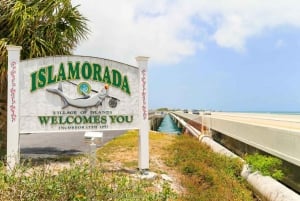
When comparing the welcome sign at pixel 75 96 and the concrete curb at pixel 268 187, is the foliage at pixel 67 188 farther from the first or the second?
the welcome sign at pixel 75 96

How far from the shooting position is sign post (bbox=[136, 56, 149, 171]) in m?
10.4

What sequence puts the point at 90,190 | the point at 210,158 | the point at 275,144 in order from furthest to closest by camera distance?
the point at 210,158 → the point at 275,144 → the point at 90,190

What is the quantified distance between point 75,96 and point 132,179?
3.03 meters

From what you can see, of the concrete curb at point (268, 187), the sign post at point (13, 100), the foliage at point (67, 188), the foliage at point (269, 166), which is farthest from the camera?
the foliage at point (269, 166)

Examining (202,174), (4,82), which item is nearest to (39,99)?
(4,82)

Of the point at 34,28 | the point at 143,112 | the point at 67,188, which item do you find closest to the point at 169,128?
the point at 34,28

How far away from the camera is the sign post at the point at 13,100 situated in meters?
9.39

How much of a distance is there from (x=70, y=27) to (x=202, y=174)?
6077 mm

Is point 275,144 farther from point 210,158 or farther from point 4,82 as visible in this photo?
point 4,82

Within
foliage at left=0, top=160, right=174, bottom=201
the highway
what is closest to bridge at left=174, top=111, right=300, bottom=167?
the highway

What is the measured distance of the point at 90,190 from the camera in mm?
5082

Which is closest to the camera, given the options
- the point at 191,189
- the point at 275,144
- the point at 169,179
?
the point at 191,189

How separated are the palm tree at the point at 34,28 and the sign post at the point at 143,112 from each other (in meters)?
3.17

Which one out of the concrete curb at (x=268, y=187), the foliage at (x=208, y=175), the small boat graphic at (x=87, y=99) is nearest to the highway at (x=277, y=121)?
the concrete curb at (x=268, y=187)
